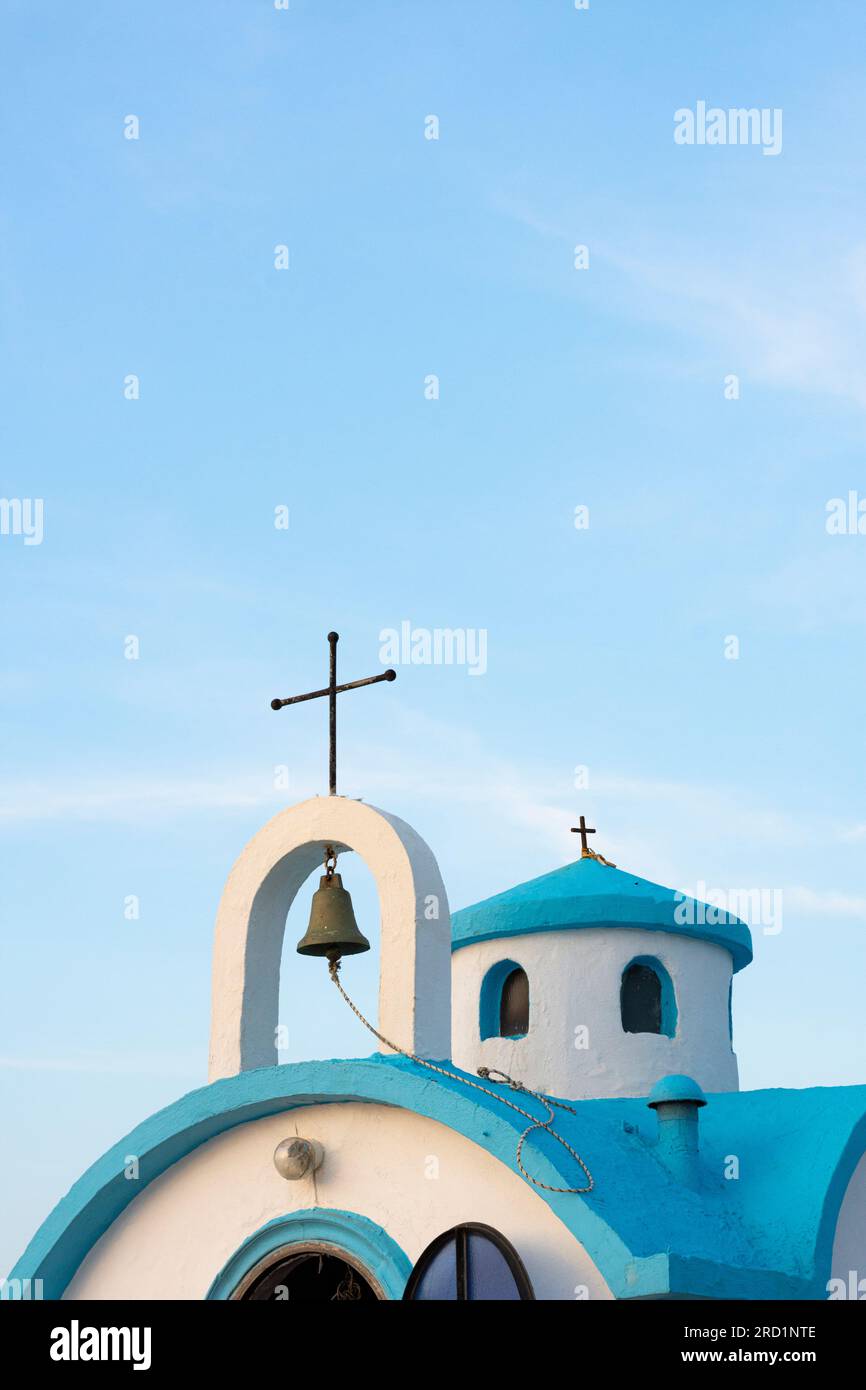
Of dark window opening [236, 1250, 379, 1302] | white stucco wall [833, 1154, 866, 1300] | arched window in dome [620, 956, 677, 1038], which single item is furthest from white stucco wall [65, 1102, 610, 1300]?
arched window in dome [620, 956, 677, 1038]

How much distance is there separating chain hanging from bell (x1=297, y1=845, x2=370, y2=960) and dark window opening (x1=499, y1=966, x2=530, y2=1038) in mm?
3295

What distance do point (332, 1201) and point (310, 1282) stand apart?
4.74ft

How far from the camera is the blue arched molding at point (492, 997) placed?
1521 cm

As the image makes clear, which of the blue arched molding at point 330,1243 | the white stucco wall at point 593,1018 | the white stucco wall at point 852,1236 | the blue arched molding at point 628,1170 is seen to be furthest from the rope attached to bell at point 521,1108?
the white stucco wall at point 593,1018

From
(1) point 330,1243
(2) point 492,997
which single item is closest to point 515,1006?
(2) point 492,997

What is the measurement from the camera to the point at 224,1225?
1185 centimetres

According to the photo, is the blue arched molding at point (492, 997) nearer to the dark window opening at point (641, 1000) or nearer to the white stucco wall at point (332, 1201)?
the dark window opening at point (641, 1000)

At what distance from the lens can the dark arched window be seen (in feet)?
34.6

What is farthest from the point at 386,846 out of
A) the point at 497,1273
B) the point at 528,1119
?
the point at 497,1273

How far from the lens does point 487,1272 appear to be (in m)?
10.6

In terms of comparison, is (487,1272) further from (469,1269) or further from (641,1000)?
(641,1000)
